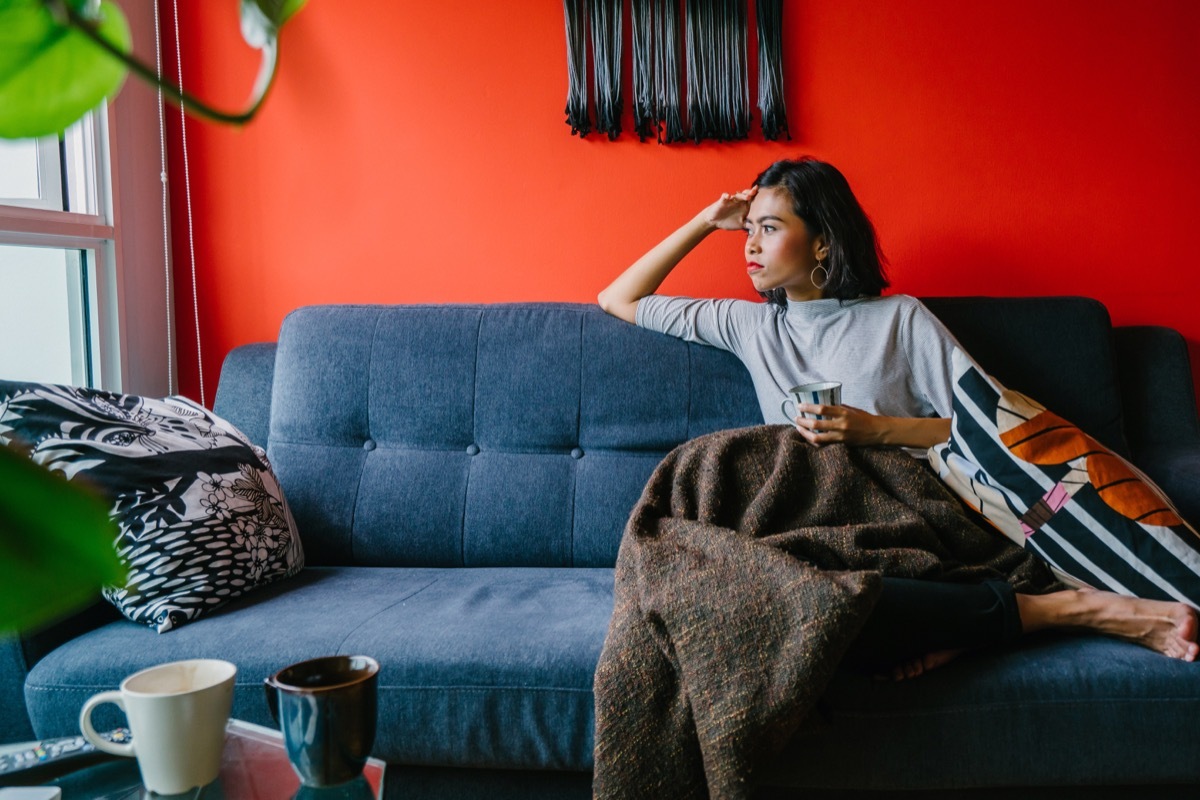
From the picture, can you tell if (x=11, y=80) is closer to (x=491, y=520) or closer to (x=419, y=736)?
(x=419, y=736)

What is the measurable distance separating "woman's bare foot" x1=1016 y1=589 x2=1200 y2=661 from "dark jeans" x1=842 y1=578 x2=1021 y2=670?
0.05m

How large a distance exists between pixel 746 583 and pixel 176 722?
2.35 feet

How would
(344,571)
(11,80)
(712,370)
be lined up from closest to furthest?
(11,80)
(344,571)
(712,370)

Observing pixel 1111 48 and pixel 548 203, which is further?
pixel 548 203

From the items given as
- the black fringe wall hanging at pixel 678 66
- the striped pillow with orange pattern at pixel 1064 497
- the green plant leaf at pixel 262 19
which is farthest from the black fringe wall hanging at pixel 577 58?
the green plant leaf at pixel 262 19

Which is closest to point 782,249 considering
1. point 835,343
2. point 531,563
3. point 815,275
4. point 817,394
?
point 815,275

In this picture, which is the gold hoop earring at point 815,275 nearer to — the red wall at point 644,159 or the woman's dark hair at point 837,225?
the woman's dark hair at point 837,225

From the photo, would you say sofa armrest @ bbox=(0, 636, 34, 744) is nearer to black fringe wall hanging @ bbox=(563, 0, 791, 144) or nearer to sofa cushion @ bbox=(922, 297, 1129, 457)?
black fringe wall hanging @ bbox=(563, 0, 791, 144)

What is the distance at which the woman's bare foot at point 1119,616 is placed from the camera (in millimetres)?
1217

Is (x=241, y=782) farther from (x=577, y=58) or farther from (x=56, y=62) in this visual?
(x=577, y=58)

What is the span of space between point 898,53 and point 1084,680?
1.48m

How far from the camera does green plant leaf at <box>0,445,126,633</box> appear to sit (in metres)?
0.16

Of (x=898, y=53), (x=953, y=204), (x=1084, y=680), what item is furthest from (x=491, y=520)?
(x=898, y=53)

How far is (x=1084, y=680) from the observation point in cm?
115
